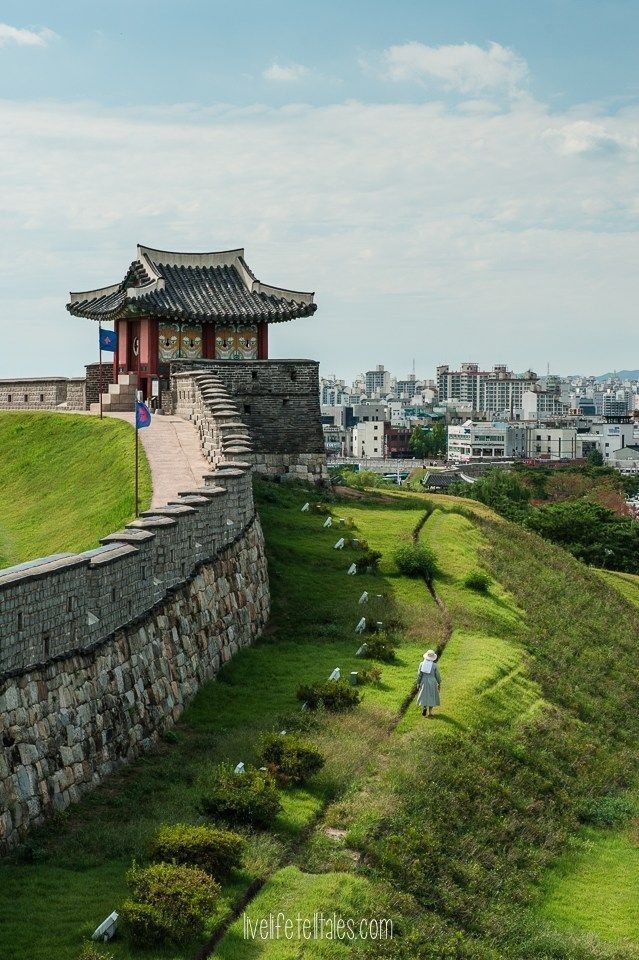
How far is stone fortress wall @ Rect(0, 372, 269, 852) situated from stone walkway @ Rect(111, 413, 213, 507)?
3.08 meters

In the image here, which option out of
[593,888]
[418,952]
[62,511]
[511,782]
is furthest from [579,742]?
[62,511]

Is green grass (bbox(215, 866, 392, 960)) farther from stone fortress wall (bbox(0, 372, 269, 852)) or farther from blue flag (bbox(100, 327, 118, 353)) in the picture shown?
blue flag (bbox(100, 327, 118, 353))

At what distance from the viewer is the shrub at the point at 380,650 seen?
23.9m

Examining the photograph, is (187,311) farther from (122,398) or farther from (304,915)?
(304,915)

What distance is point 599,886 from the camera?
18.4m

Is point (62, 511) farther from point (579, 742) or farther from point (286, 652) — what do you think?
point (579, 742)

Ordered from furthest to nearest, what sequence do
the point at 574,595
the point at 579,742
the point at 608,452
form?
the point at 608,452
the point at 574,595
the point at 579,742

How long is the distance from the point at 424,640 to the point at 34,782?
12.6m

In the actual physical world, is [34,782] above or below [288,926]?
above

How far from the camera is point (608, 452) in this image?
199 meters

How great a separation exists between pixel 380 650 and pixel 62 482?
46.5 ft

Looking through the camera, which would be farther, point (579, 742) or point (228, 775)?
point (579, 742)

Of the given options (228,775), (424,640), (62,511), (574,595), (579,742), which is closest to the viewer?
(228,775)

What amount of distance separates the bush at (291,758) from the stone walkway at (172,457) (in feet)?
30.7
